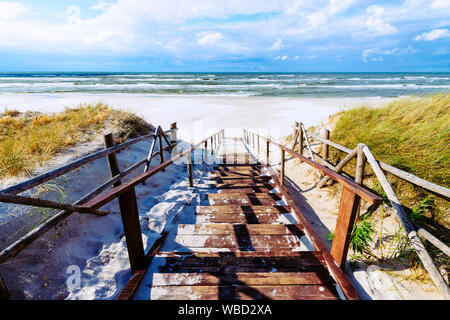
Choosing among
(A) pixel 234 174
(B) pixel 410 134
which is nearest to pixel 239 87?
(A) pixel 234 174

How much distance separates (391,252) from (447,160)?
1.91m

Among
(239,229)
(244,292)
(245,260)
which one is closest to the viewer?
(244,292)

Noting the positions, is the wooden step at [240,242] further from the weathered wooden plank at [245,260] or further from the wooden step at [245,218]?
the wooden step at [245,218]

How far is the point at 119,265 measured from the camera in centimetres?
294

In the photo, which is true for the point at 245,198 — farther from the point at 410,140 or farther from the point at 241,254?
the point at 410,140

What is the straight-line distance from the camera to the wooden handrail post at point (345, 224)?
2.15 metres

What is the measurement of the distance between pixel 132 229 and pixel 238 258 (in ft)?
3.98

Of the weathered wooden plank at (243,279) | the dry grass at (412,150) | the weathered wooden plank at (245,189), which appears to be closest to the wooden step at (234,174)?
the weathered wooden plank at (245,189)

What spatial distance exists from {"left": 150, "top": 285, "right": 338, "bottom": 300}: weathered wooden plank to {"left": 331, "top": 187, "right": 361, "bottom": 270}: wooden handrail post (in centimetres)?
41

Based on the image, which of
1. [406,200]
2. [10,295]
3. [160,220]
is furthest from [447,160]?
[10,295]

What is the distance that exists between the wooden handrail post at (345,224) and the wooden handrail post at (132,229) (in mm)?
2149

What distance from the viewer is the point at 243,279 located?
7.24 feet
